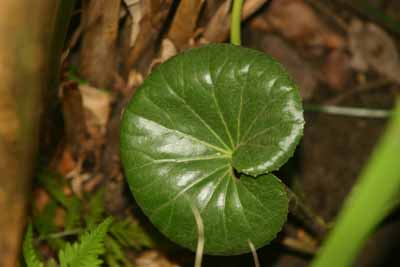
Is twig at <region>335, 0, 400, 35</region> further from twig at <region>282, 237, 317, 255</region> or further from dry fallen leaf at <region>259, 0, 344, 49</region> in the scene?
twig at <region>282, 237, 317, 255</region>

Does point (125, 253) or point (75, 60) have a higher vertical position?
point (75, 60)

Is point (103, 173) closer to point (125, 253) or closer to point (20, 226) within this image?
point (125, 253)

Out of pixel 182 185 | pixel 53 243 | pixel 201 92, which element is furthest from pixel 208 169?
pixel 53 243

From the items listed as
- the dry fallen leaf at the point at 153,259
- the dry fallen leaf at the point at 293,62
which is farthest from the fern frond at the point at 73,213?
the dry fallen leaf at the point at 293,62

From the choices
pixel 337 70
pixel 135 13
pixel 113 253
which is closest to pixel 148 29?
pixel 135 13

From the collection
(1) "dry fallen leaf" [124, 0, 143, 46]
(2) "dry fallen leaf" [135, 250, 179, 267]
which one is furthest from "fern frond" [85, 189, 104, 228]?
(1) "dry fallen leaf" [124, 0, 143, 46]

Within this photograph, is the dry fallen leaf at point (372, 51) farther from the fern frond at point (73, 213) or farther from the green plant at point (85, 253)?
the green plant at point (85, 253)
